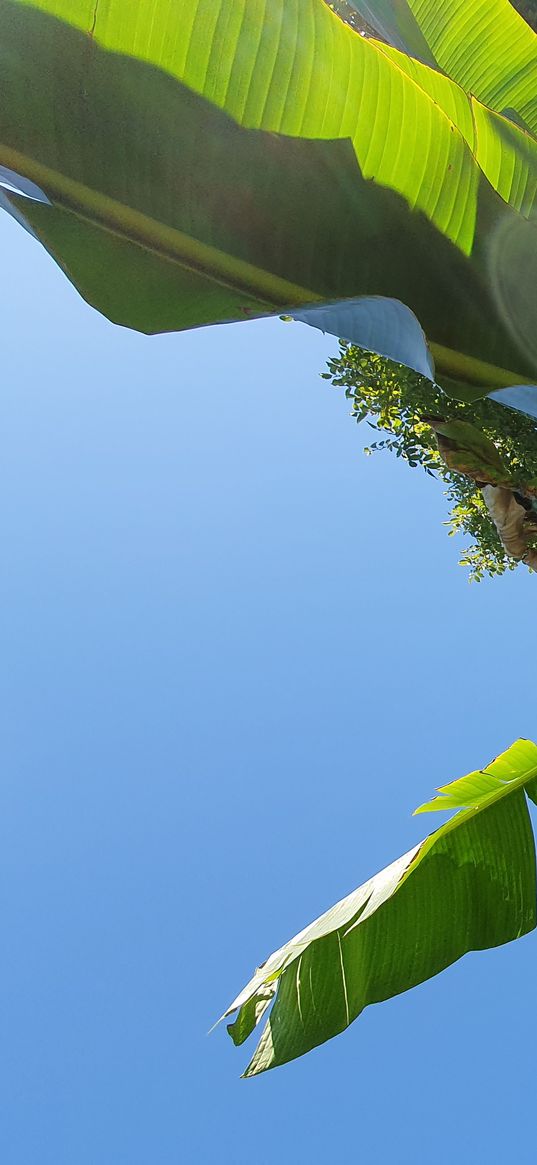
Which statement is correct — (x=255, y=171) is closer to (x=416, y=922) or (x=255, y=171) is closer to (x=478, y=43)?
(x=478, y=43)

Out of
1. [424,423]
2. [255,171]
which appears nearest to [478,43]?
[255,171]

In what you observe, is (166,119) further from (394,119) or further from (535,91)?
(535,91)

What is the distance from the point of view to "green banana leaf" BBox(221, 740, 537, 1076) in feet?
4.99

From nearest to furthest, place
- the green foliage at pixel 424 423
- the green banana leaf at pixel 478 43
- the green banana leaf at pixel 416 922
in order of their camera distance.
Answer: the green banana leaf at pixel 478 43
the green banana leaf at pixel 416 922
the green foliage at pixel 424 423

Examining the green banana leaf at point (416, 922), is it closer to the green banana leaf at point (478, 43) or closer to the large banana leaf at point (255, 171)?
the large banana leaf at point (255, 171)

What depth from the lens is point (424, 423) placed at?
4.70m

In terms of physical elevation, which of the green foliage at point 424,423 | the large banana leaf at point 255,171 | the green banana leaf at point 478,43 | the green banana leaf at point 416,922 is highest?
the green foliage at point 424,423

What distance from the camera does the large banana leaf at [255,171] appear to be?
0.80 metres

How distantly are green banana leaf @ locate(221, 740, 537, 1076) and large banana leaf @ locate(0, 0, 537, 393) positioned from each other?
3.22 ft

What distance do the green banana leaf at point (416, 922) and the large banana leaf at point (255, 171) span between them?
0.98 m

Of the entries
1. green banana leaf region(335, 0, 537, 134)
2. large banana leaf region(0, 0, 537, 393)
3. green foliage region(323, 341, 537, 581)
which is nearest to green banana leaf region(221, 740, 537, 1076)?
large banana leaf region(0, 0, 537, 393)

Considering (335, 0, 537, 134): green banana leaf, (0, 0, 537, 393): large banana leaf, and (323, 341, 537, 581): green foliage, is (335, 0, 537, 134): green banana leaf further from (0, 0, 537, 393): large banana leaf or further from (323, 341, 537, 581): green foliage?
(323, 341, 537, 581): green foliage

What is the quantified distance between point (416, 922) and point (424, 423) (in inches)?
139

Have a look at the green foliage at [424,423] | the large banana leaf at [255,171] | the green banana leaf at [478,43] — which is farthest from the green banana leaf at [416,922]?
the green foliage at [424,423]
